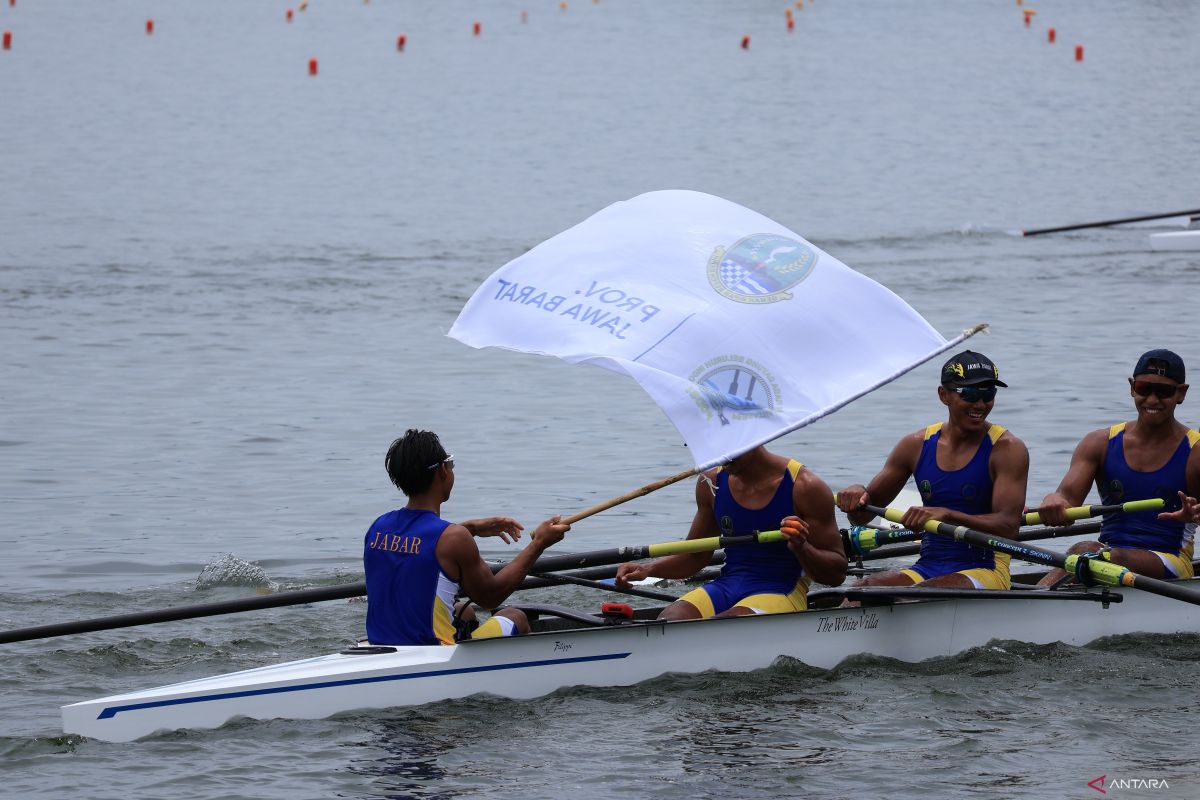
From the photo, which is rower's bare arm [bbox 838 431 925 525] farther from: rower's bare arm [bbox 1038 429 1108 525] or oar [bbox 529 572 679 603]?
oar [bbox 529 572 679 603]

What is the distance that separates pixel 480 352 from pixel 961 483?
43.4ft

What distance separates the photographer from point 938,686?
985 centimetres

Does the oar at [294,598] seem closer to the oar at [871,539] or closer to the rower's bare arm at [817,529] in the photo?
the rower's bare arm at [817,529]

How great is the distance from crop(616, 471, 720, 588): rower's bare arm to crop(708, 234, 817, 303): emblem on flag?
3.70 ft

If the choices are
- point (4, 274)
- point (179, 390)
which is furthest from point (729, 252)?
point (4, 274)

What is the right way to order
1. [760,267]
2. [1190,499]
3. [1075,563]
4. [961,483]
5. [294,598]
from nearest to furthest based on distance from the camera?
[760,267] → [294,598] → [1075,563] → [1190,499] → [961,483]

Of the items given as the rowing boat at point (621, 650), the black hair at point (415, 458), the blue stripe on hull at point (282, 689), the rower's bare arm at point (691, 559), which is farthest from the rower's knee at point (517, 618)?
the black hair at point (415, 458)

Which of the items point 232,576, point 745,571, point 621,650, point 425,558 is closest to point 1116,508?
point 745,571

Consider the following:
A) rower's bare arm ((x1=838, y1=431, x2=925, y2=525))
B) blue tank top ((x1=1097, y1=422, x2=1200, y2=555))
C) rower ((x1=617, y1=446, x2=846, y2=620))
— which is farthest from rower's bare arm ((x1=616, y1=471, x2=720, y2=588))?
blue tank top ((x1=1097, y1=422, x2=1200, y2=555))

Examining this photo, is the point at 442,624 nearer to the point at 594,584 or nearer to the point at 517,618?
the point at 517,618

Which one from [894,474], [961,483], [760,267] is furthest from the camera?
[894,474]

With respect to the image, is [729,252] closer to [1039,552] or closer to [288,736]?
[1039,552]

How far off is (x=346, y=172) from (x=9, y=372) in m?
19.2

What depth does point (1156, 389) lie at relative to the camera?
10.2 metres
